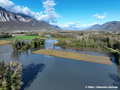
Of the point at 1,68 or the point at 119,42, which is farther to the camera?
the point at 119,42

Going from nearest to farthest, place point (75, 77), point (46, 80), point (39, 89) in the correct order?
1. point (39, 89)
2. point (46, 80)
3. point (75, 77)

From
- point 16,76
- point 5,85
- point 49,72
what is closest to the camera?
point 5,85

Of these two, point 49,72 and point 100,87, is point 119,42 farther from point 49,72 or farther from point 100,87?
point 49,72

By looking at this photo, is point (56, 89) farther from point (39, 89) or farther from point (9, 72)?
point (9, 72)

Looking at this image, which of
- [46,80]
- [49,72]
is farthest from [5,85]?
[49,72]

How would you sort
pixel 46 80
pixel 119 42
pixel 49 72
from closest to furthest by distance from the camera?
1. pixel 46 80
2. pixel 49 72
3. pixel 119 42

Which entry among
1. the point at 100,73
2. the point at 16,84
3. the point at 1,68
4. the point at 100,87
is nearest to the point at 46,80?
the point at 16,84

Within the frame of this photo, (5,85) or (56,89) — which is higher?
(5,85)

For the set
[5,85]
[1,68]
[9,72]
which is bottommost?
[5,85]

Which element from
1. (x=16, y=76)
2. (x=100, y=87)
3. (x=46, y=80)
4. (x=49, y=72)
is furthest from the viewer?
(x=49, y=72)
